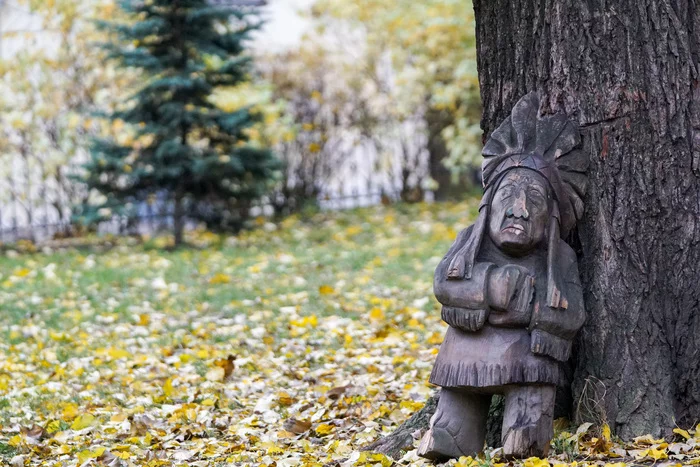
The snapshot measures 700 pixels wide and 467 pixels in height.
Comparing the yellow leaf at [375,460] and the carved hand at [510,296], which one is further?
the yellow leaf at [375,460]

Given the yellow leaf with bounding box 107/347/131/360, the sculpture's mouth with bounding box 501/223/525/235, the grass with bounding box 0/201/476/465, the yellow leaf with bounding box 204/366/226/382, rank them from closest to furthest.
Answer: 1. the sculpture's mouth with bounding box 501/223/525/235
2. the grass with bounding box 0/201/476/465
3. the yellow leaf with bounding box 204/366/226/382
4. the yellow leaf with bounding box 107/347/131/360

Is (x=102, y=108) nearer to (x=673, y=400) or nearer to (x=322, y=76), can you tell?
(x=322, y=76)

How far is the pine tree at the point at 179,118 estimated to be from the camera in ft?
36.6

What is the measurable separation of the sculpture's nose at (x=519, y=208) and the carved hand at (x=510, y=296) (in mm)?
242

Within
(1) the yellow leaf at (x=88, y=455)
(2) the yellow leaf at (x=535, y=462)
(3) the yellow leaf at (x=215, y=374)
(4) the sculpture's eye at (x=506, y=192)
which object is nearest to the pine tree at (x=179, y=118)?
(3) the yellow leaf at (x=215, y=374)

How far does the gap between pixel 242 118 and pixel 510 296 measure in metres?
7.99

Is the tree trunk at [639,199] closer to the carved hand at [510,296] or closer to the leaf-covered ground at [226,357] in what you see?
the leaf-covered ground at [226,357]

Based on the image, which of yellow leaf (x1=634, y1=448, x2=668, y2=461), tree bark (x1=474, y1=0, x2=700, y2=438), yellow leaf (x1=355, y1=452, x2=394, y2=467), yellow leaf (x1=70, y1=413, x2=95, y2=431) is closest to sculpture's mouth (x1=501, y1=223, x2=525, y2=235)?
Result: tree bark (x1=474, y1=0, x2=700, y2=438)

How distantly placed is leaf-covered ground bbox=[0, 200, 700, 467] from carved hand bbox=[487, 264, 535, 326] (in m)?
0.59

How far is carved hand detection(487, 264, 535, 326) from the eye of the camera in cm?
379

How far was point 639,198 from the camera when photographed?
399 cm

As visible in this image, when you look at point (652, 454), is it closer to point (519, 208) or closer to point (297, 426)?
point (519, 208)

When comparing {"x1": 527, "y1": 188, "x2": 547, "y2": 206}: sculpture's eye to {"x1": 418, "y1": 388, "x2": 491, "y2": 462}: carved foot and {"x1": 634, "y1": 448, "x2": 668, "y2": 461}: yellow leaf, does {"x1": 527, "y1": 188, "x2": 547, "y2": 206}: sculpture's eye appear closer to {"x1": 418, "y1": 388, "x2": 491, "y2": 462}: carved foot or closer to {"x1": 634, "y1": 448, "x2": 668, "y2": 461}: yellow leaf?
{"x1": 418, "y1": 388, "x2": 491, "y2": 462}: carved foot

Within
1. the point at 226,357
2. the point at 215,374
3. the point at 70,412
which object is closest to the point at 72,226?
the point at 226,357
